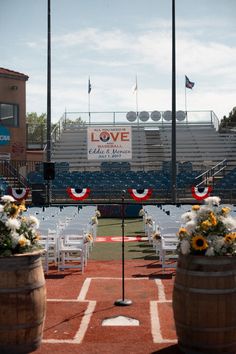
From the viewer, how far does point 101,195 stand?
31.6 meters

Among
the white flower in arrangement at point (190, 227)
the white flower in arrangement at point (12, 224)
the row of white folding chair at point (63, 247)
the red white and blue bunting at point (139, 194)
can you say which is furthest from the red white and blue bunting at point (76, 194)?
the white flower in arrangement at point (190, 227)

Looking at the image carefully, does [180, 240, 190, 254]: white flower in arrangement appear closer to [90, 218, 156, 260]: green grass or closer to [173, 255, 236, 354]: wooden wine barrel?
[173, 255, 236, 354]: wooden wine barrel

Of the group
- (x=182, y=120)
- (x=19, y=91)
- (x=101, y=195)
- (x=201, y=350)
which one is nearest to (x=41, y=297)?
(x=201, y=350)

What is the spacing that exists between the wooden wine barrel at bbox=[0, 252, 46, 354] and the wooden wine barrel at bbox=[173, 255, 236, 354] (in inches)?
70.5

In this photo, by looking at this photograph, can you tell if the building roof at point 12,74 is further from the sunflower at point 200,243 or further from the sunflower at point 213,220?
the sunflower at point 200,243

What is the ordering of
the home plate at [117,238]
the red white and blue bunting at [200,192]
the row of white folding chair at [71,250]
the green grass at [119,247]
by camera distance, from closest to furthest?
1. the row of white folding chair at [71,250]
2. the green grass at [119,247]
3. the home plate at [117,238]
4. the red white and blue bunting at [200,192]

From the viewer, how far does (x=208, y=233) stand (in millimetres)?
6613

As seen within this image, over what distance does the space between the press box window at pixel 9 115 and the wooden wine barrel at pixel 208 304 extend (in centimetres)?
3388

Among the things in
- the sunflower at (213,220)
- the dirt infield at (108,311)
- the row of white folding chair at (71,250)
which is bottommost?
the dirt infield at (108,311)

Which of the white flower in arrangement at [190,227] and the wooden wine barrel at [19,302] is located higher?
the white flower in arrangement at [190,227]

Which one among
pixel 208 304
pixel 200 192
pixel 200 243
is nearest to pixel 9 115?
pixel 200 192

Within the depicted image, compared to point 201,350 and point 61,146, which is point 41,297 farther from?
point 61,146

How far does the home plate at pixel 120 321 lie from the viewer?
790 cm

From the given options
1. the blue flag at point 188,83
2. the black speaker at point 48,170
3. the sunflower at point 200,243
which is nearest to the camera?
the sunflower at point 200,243
